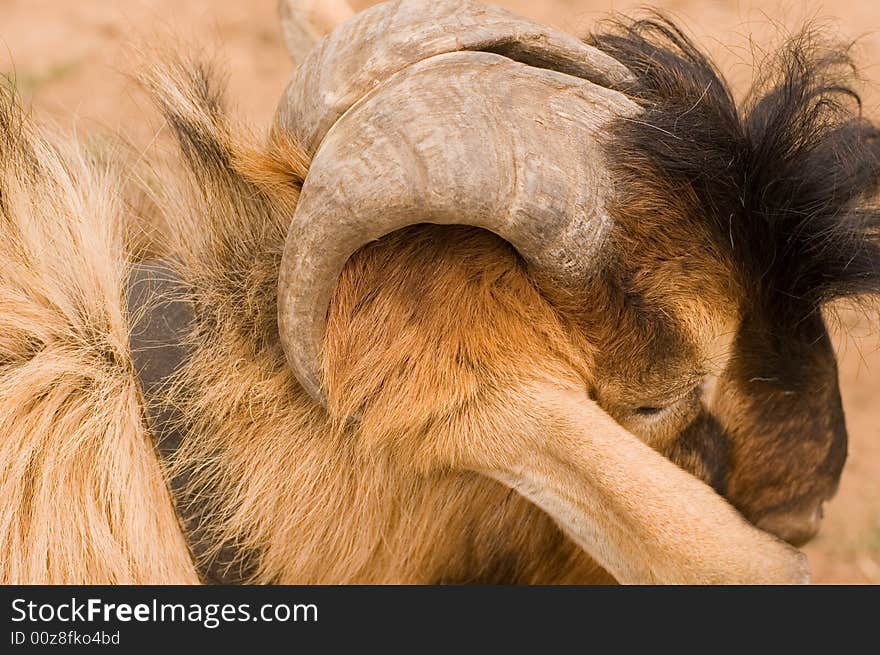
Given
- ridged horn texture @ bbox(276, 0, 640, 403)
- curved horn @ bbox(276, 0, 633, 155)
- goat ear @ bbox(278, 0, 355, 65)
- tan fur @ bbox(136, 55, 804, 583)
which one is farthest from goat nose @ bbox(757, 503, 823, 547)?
goat ear @ bbox(278, 0, 355, 65)

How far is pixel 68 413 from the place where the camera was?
7.43ft

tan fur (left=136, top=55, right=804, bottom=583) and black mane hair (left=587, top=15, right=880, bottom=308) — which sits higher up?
black mane hair (left=587, top=15, right=880, bottom=308)

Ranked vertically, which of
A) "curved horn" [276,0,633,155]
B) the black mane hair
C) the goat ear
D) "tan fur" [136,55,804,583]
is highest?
"curved horn" [276,0,633,155]

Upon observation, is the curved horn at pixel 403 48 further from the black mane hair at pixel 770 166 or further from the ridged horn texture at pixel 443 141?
the black mane hair at pixel 770 166

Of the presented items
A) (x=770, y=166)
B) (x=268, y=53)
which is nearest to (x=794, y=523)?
(x=770, y=166)

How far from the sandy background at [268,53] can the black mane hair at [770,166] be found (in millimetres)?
2677

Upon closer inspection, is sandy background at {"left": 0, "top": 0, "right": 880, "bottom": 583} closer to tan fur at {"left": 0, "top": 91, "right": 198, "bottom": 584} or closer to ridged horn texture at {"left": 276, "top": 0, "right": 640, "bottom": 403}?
tan fur at {"left": 0, "top": 91, "right": 198, "bottom": 584}

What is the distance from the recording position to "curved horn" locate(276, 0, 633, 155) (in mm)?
2037

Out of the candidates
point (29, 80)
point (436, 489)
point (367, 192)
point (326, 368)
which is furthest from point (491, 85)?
point (29, 80)

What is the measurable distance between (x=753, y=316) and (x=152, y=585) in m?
1.78

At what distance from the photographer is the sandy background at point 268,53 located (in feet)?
A: 16.1

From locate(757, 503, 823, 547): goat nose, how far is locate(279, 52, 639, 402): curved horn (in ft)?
4.47

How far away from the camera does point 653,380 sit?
2301mm

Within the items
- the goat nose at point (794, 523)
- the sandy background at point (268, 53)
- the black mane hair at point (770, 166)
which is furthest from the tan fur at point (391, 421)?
the sandy background at point (268, 53)
